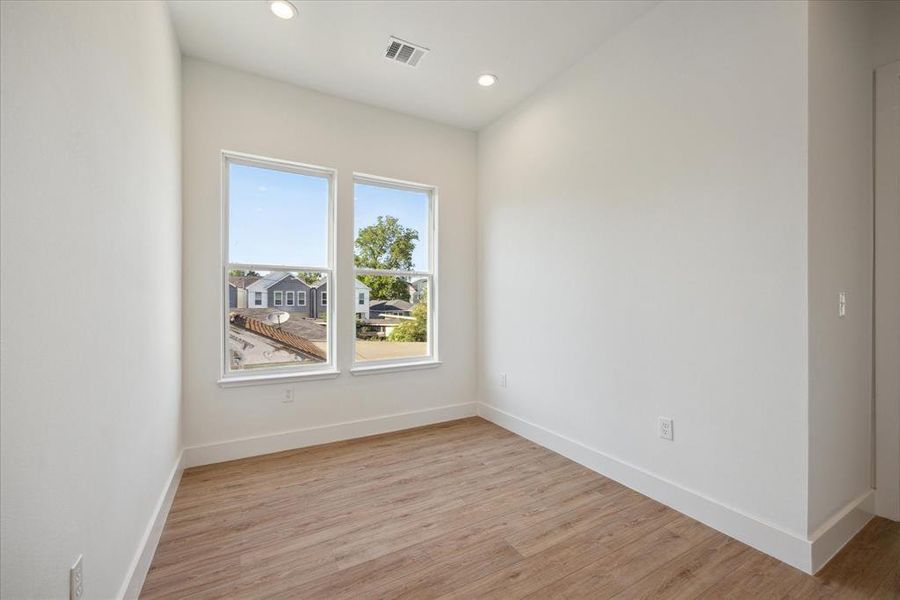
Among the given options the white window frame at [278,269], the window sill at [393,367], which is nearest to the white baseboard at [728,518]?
the window sill at [393,367]

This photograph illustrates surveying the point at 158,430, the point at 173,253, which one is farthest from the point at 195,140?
the point at 158,430

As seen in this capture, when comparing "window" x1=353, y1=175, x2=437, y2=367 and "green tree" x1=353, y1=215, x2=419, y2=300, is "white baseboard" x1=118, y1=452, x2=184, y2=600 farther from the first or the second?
"green tree" x1=353, y1=215, x2=419, y2=300

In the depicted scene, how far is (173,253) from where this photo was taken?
250 centimetres

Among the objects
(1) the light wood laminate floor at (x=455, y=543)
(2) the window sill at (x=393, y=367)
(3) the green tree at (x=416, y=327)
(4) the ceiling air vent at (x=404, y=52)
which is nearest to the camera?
(1) the light wood laminate floor at (x=455, y=543)

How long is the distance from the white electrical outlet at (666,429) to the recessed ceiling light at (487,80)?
2758 mm

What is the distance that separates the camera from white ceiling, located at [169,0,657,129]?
Result: 2373 mm

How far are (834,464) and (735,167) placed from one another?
1547mm

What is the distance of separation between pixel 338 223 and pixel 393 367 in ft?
4.50

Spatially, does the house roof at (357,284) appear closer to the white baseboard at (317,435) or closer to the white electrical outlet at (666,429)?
the white baseboard at (317,435)

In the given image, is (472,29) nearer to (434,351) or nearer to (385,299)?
(385,299)

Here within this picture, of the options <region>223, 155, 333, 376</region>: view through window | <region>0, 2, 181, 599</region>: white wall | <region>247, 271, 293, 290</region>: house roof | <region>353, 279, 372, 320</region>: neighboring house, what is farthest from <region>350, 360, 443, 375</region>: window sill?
<region>0, 2, 181, 599</region>: white wall

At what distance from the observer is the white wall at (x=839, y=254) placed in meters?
1.78

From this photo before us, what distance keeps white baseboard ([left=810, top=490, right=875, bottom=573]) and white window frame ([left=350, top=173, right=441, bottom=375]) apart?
9.08ft

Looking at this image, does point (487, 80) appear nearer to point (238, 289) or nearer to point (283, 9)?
point (283, 9)
